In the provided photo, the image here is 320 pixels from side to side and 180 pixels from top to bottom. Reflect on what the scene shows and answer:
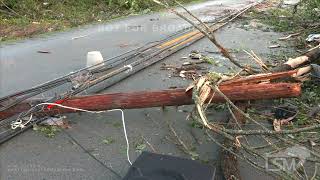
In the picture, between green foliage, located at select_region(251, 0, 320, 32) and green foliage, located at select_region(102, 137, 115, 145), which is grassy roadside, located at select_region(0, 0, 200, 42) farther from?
green foliage, located at select_region(102, 137, 115, 145)

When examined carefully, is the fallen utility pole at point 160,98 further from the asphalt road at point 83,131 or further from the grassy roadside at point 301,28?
the grassy roadside at point 301,28

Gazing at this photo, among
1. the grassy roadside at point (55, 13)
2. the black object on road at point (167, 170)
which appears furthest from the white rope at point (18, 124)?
the grassy roadside at point (55, 13)

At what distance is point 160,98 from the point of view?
175 inches

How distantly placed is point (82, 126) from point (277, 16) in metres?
9.67

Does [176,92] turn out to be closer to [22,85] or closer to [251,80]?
[251,80]

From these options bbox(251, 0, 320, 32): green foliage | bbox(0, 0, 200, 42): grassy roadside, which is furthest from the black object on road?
bbox(251, 0, 320, 32): green foliage

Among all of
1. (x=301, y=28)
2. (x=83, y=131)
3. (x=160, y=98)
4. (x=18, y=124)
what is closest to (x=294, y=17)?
(x=301, y=28)

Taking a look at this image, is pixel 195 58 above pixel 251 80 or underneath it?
underneath

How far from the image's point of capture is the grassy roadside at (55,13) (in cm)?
1148

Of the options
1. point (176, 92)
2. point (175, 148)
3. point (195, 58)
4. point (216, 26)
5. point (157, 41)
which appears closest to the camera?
point (175, 148)

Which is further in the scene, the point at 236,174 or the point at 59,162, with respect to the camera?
the point at 59,162

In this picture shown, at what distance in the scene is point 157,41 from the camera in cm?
909

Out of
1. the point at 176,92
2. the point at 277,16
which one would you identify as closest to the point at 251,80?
the point at 176,92

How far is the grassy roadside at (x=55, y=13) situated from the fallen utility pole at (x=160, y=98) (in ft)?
19.8
